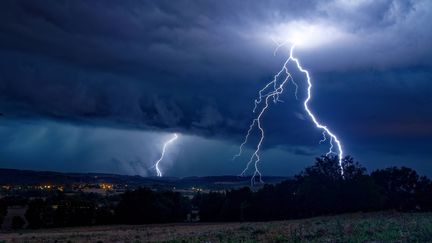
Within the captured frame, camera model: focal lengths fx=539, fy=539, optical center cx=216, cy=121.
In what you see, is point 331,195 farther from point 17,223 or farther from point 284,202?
point 17,223

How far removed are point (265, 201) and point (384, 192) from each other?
1752 centimetres

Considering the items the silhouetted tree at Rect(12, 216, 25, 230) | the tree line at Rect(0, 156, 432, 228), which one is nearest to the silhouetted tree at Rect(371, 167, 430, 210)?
the tree line at Rect(0, 156, 432, 228)

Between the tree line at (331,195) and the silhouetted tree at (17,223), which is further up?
the tree line at (331,195)

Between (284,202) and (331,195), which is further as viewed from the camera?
(284,202)

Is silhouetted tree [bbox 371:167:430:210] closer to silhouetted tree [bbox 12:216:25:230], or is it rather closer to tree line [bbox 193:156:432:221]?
tree line [bbox 193:156:432:221]

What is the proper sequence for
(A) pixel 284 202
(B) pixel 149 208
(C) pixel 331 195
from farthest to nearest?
1. (B) pixel 149 208
2. (A) pixel 284 202
3. (C) pixel 331 195

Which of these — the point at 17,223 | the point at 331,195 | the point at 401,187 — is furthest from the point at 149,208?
the point at 401,187

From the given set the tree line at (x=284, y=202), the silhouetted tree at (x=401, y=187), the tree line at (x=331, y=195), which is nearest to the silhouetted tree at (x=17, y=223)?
the tree line at (x=284, y=202)

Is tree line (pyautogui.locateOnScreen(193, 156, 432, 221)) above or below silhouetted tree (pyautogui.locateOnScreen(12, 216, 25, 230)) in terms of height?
above

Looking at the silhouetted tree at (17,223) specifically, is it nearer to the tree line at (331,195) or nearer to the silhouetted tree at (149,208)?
the silhouetted tree at (149,208)

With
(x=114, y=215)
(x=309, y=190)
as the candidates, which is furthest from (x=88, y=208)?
(x=309, y=190)

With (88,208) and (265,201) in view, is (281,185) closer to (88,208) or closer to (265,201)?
(265,201)

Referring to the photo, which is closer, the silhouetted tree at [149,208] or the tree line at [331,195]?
the tree line at [331,195]

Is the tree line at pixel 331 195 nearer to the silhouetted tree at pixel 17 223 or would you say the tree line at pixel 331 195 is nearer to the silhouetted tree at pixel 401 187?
the silhouetted tree at pixel 401 187
